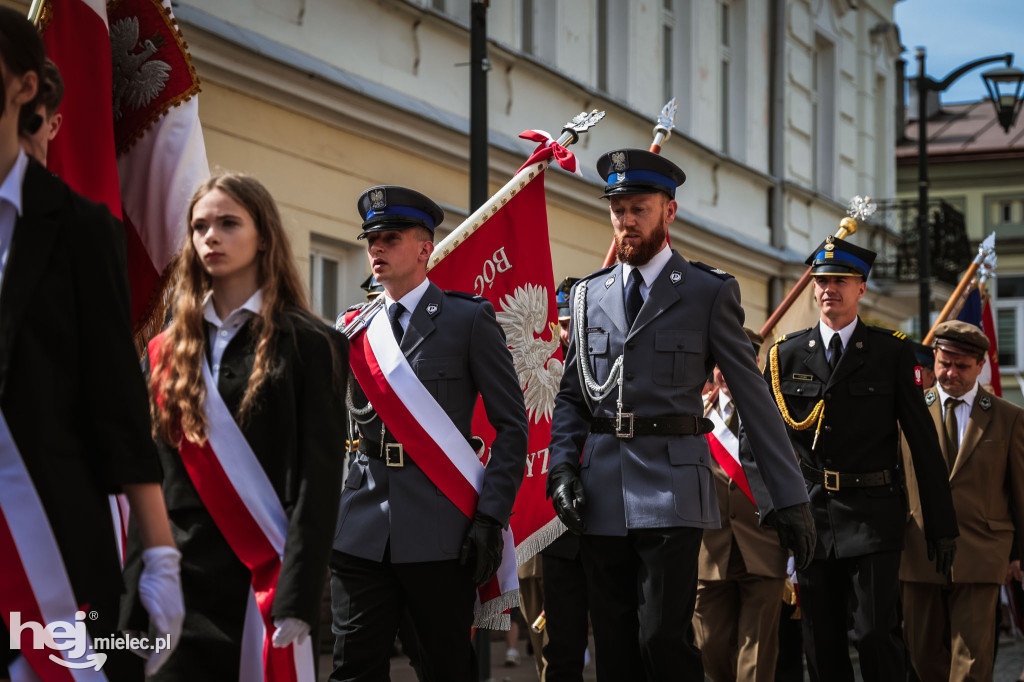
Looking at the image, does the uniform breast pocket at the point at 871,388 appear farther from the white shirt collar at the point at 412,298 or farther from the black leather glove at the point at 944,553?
the white shirt collar at the point at 412,298

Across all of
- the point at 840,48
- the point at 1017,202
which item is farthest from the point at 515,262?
the point at 1017,202

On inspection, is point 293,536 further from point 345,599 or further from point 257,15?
point 257,15

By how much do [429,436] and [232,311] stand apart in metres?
1.64

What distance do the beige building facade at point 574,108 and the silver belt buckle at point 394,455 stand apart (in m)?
1.16


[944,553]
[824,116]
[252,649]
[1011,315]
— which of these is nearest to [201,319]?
[252,649]

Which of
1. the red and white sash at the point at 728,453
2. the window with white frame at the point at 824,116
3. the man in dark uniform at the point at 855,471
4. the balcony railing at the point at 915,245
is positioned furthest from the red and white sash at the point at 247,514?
the balcony railing at the point at 915,245

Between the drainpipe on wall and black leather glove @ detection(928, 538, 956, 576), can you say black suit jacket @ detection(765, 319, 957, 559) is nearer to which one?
black leather glove @ detection(928, 538, 956, 576)

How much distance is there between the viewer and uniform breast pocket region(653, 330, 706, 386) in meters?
5.65

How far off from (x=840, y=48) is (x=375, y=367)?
20.7m

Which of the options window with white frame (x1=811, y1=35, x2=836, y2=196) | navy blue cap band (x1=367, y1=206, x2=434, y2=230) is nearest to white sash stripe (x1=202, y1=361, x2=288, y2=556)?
navy blue cap band (x1=367, y1=206, x2=434, y2=230)

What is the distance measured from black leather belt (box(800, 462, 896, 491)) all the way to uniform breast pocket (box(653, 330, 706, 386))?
73.1 inches

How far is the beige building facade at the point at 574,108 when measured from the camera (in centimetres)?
1169

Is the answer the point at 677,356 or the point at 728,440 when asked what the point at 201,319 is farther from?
the point at 728,440
